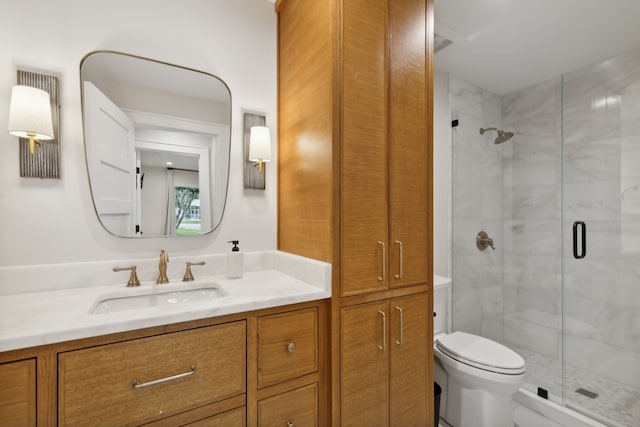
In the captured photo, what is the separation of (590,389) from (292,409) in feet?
7.60

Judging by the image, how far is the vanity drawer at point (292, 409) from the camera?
109 centimetres

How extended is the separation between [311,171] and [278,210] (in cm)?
45

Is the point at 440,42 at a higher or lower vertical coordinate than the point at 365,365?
higher

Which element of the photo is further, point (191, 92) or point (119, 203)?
point (191, 92)

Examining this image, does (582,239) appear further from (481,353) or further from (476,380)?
(476,380)

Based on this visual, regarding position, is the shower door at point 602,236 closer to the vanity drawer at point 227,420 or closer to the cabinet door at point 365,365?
the cabinet door at point 365,365

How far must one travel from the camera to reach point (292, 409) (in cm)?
115

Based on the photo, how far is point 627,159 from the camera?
2.15 metres

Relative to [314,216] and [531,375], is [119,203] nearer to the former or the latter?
[314,216]

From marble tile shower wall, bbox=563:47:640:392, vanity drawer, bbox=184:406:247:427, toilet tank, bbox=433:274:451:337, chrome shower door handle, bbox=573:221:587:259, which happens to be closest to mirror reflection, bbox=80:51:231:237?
vanity drawer, bbox=184:406:247:427

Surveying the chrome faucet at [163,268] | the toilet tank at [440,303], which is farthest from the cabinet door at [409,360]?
the chrome faucet at [163,268]

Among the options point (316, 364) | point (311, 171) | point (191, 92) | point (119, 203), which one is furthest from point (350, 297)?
point (191, 92)

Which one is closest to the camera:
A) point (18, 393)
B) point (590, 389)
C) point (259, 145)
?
point (18, 393)

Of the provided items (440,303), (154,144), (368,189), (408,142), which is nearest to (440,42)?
(408,142)
